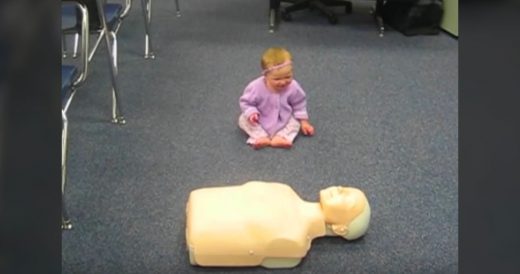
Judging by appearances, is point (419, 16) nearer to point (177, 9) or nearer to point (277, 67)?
point (177, 9)

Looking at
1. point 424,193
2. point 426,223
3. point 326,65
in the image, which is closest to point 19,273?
point 426,223

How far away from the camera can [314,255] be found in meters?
1.76

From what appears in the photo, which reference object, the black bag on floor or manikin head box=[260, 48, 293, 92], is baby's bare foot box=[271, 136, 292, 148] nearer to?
manikin head box=[260, 48, 293, 92]

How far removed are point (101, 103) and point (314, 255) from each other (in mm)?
1495

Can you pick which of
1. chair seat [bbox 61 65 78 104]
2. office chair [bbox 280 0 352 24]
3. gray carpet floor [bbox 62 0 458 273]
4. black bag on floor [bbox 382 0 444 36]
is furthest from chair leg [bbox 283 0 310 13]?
chair seat [bbox 61 65 78 104]

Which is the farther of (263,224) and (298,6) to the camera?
(298,6)

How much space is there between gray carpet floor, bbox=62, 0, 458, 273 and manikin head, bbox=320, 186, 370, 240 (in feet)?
0.18

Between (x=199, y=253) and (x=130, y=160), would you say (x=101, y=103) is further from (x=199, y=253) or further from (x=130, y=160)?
(x=199, y=253)

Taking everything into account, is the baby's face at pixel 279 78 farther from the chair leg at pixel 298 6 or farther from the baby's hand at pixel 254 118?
the chair leg at pixel 298 6

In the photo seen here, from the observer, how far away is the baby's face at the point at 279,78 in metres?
2.33

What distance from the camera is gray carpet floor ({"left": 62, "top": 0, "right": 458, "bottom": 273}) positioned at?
1.79m

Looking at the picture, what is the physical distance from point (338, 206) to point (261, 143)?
0.73 meters

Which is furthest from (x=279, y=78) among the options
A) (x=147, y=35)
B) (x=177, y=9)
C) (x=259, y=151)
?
(x=177, y=9)

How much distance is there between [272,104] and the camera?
242 cm
